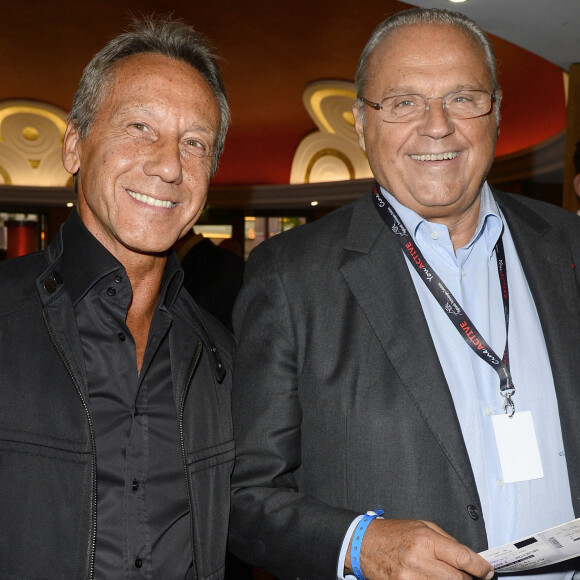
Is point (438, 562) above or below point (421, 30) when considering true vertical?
below

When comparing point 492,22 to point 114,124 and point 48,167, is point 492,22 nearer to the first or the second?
point 114,124

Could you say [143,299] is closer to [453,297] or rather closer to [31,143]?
[453,297]

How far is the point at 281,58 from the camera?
33.3ft

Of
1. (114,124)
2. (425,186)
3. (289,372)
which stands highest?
(114,124)

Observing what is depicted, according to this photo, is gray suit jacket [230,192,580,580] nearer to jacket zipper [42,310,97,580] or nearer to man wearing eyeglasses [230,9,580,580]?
man wearing eyeglasses [230,9,580,580]

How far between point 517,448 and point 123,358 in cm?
95

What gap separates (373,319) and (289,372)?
239 millimetres

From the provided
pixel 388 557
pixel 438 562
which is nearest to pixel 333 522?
pixel 388 557

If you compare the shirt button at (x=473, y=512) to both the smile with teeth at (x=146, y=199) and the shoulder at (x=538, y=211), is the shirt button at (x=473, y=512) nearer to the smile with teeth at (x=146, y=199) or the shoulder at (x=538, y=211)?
the shoulder at (x=538, y=211)

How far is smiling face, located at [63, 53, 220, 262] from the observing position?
5.61 ft

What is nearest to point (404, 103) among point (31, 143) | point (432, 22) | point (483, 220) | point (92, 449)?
point (432, 22)

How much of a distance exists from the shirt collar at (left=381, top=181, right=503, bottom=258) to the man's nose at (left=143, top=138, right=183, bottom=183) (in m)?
0.57

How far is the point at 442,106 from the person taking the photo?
5.90 feet

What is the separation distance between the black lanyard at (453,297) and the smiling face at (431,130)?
74 mm
